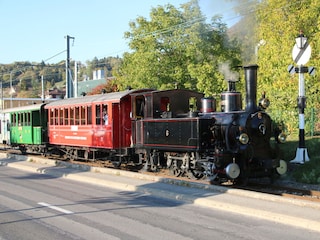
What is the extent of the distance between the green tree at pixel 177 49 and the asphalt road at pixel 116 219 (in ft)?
48.7

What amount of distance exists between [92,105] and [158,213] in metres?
9.97

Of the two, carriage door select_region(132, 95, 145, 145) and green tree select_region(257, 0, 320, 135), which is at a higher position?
green tree select_region(257, 0, 320, 135)

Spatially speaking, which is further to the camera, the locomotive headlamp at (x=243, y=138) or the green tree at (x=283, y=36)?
the green tree at (x=283, y=36)

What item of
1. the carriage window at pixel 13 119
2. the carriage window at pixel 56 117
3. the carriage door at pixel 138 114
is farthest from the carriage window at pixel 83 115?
the carriage window at pixel 13 119

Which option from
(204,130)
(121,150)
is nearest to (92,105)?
(121,150)

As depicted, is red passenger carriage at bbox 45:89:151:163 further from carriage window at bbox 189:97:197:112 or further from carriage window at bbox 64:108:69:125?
carriage window at bbox 189:97:197:112

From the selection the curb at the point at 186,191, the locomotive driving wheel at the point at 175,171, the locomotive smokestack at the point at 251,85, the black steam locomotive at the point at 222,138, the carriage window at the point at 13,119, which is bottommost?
the curb at the point at 186,191

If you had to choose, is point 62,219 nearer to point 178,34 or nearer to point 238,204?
point 238,204

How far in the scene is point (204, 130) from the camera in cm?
1215

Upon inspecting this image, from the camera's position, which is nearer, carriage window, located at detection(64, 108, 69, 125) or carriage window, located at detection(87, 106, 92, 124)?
carriage window, located at detection(87, 106, 92, 124)

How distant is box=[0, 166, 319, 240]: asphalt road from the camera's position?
6.80 meters

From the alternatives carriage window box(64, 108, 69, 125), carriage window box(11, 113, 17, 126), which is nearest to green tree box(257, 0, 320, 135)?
carriage window box(64, 108, 69, 125)

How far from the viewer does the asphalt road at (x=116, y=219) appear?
680cm

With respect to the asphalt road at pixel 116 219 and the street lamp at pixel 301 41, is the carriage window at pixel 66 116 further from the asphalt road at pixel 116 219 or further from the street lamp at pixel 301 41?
the street lamp at pixel 301 41
